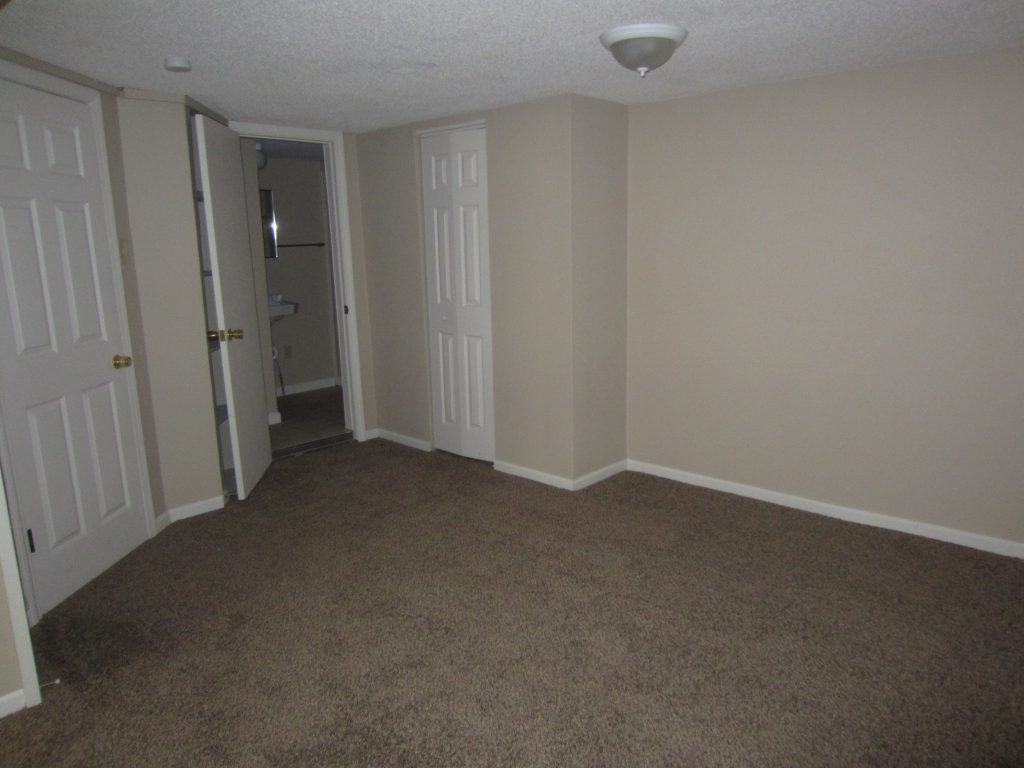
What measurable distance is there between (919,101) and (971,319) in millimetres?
981

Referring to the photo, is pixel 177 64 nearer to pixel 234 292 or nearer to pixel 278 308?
pixel 234 292

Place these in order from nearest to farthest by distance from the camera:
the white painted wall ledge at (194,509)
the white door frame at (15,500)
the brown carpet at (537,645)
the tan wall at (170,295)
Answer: the brown carpet at (537,645), the white door frame at (15,500), the tan wall at (170,295), the white painted wall ledge at (194,509)

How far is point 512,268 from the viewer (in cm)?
408

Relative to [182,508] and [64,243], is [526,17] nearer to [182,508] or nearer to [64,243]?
[64,243]

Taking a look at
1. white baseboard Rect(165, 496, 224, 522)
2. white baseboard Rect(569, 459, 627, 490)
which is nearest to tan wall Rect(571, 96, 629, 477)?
white baseboard Rect(569, 459, 627, 490)

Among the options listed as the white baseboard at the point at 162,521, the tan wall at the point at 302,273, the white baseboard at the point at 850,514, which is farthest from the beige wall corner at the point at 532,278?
the tan wall at the point at 302,273

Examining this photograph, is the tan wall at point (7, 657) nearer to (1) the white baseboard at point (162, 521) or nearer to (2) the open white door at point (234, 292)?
(1) the white baseboard at point (162, 521)

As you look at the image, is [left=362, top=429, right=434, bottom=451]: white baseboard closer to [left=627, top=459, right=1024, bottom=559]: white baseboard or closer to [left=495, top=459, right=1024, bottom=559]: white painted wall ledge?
[left=495, top=459, right=1024, bottom=559]: white painted wall ledge

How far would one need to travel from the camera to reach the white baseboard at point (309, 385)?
6.73 metres

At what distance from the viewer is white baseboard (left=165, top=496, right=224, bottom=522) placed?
12.2ft

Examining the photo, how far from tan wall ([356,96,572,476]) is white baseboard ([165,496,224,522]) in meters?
1.48

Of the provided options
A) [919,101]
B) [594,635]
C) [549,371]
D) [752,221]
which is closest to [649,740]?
[594,635]

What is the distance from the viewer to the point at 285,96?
354 centimetres

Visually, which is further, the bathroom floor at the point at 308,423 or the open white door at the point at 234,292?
the bathroom floor at the point at 308,423
